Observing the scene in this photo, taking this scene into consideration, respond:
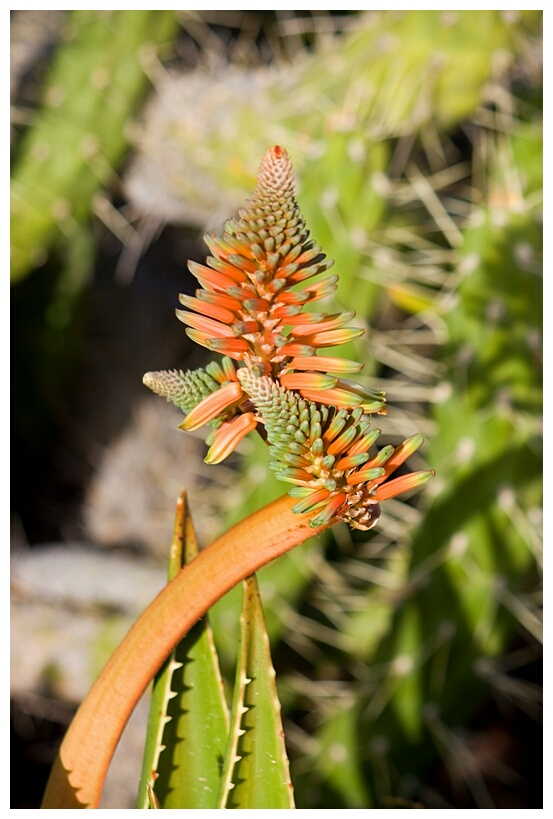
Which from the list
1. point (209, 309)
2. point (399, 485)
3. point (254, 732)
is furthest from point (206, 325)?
point (254, 732)

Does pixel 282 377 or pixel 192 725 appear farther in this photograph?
pixel 192 725

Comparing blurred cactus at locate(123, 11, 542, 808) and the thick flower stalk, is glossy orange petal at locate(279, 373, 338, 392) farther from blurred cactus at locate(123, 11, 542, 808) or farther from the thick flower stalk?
blurred cactus at locate(123, 11, 542, 808)

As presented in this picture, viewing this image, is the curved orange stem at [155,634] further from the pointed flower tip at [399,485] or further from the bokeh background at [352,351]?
the bokeh background at [352,351]

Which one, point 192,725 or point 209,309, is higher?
point 209,309

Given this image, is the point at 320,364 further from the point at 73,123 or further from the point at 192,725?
the point at 73,123

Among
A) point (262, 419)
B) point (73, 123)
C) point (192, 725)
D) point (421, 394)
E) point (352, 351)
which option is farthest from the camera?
point (73, 123)

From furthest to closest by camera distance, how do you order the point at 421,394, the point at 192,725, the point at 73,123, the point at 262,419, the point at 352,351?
the point at 73,123, the point at 421,394, the point at 352,351, the point at 192,725, the point at 262,419
